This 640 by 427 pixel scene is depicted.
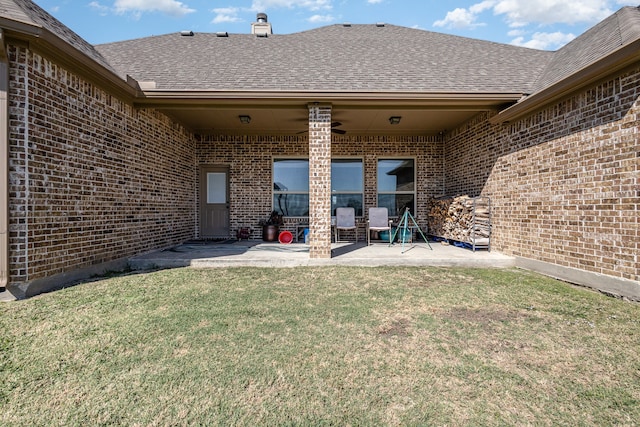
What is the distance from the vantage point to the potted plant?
808cm

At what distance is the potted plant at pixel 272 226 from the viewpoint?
26.5ft

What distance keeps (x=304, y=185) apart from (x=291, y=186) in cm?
37

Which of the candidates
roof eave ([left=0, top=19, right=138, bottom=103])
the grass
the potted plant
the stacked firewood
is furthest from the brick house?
the grass

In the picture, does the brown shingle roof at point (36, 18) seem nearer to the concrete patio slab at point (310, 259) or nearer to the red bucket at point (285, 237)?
the concrete patio slab at point (310, 259)

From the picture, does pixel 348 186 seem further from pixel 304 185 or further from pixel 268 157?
pixel 268 157

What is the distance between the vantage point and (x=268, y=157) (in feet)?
28.1

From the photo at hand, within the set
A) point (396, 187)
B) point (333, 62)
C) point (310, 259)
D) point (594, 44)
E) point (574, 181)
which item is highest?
point (333, 62)

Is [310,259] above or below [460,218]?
below

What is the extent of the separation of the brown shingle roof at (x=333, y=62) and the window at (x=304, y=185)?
102 inches

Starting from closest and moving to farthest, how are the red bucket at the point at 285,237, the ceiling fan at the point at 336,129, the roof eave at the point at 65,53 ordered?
1. the roof eave at the point at 65,53
2. the ceiling fan at the point at 336,129
3. the red bucket at the point at 285,237

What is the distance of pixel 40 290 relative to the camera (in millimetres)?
3785

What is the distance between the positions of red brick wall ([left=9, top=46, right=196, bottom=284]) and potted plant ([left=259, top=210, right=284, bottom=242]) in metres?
2.43

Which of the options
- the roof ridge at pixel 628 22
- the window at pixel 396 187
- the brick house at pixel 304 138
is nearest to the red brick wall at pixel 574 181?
the brick house at pixel 304 138

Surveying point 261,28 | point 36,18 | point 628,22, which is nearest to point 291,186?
point 261,28
